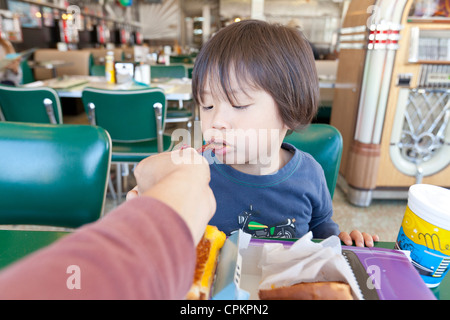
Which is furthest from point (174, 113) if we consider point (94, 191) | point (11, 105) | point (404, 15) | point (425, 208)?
point (425, 208)

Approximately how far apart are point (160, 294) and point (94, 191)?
88cm

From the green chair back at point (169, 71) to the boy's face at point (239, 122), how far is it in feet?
9.34

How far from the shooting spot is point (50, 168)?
96 cm

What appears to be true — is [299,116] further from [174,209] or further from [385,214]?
[385,214]

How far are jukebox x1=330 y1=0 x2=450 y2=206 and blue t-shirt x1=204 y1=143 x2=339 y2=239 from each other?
1.68 meters

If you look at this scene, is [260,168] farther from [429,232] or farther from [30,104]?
[30,104]

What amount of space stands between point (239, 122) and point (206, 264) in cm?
40

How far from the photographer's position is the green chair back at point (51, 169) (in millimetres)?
949

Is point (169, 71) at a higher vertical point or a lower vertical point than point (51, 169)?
higher

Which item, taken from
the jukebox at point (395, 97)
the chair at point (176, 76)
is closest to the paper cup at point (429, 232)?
the jukebox at point (395, 97)

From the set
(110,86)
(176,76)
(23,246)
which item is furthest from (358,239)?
(176,76)

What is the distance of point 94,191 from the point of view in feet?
3.22

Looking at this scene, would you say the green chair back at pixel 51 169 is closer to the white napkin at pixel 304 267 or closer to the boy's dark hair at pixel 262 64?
the boy's dark hair at pixel 262 64

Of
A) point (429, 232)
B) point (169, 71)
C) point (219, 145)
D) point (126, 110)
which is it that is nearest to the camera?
point (429, 232)
